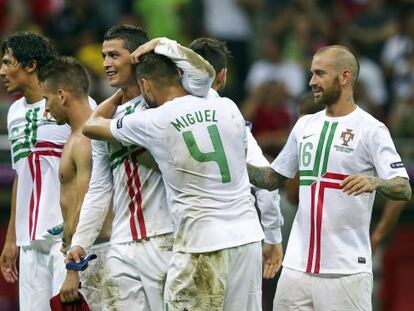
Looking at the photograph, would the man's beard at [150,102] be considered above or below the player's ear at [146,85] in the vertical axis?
below

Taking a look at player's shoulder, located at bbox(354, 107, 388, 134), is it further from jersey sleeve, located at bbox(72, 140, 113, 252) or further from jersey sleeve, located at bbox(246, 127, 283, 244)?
jersey sleeve, located at bbox(72, 140, 113, 252)

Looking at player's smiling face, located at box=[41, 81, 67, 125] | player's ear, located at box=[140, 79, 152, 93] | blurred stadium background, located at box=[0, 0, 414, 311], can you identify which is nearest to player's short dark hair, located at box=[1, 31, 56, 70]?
player's smiling face, located at box=[41, 81, 67, 125]

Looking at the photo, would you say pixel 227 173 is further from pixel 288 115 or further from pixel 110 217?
pixel 288 115

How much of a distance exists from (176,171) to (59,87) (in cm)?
134

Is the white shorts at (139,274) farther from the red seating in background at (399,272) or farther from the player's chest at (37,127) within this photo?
the red seating in background at (399,272)

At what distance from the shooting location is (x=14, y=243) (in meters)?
11.1

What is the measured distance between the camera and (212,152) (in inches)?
356

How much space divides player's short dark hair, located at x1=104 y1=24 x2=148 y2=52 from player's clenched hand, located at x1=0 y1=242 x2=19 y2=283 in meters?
2.23

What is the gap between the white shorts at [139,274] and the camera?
934 cm

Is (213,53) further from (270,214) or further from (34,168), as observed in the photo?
(34,168)

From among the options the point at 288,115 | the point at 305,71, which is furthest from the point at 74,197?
the point at 305,71

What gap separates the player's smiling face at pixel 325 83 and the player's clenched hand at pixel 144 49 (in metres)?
1.19

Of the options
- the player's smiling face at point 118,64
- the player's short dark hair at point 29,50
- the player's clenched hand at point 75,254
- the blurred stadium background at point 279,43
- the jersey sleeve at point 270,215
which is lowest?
the player's clenched hand at point 75,254

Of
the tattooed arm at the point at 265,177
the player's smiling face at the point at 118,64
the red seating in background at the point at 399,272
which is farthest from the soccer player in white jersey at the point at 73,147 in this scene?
the red seating in background at the point at 399,272
